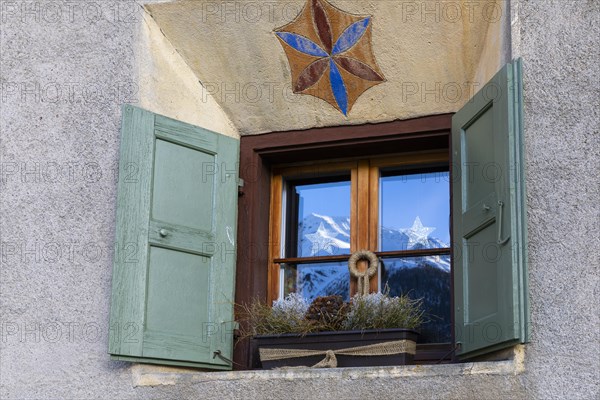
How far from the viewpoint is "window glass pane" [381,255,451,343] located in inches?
248

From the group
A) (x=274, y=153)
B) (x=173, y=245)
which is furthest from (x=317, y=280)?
(x=173, y=245)

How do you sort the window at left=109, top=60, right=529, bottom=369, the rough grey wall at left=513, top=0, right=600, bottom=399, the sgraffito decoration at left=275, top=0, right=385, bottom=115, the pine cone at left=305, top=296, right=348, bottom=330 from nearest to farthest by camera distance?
1. the rough grey wall at left=513, top=0, right=600, bottom=399
2. the window at left=109, top=60, right=529, bottom=369
3. the pine cone at left=305, top=296, right=348, bottom=330
4. the sgraffito decoration at left=275, top=0, right=385, bottom=115

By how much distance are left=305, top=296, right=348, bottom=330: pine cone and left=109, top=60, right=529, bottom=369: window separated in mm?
431

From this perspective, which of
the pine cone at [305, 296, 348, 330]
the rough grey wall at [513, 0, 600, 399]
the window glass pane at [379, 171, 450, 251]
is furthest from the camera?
the window glass pane at [379, 171, 450, 251]

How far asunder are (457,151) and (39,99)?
233 centimetres

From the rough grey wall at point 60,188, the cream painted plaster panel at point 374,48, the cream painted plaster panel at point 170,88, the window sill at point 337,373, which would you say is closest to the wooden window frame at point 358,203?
the cream painted plaster panel at point 374,48

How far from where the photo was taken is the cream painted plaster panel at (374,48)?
247 inches

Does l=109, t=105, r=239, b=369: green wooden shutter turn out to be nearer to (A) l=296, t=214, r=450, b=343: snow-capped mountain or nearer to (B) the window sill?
(B) the window sill

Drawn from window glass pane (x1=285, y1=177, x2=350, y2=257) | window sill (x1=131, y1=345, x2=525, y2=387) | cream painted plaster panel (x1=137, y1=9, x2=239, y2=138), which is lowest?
window sill (x1=131, y1=345, x2=525, y2=387)

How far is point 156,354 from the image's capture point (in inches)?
233

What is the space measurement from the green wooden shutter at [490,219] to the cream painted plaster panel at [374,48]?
422 mm

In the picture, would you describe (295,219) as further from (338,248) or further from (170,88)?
(170,88)

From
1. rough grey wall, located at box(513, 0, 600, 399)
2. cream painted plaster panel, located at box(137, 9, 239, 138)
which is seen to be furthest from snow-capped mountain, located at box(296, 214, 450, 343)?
rough grey wall, located at box(513, 0, 600, 399)

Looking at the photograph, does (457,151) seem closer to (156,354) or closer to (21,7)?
(156,354)
